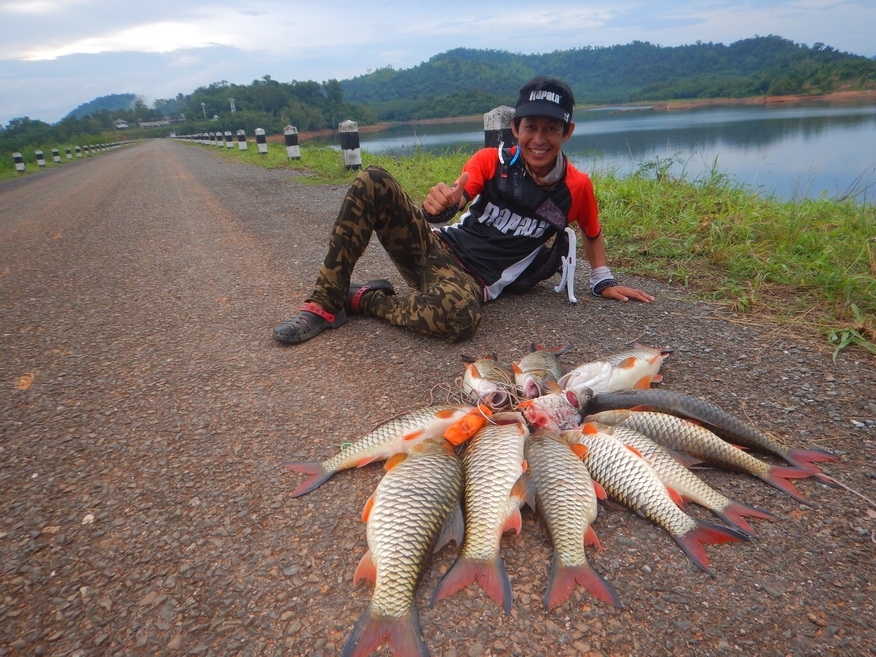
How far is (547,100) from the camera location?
115 inches

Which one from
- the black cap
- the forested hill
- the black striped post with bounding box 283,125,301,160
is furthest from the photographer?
→ the forested hill

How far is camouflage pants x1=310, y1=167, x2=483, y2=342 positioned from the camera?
3.00 metres

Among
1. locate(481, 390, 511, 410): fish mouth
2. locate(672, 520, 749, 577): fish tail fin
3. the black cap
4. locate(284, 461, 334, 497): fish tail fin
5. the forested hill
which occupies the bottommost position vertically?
locate(672, 520, 749, 577): fish tail fin

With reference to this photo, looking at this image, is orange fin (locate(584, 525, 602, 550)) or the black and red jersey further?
the black and red jersey

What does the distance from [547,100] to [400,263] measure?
51.7 inches

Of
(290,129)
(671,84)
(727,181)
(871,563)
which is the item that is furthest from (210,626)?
(671,84)

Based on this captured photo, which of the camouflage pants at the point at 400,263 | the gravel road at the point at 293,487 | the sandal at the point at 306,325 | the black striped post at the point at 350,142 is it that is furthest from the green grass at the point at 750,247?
the black striped post at the point at 350,142

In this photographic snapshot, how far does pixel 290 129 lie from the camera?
1308 centimetres

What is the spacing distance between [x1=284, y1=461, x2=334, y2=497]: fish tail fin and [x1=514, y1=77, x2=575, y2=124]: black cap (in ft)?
7.27

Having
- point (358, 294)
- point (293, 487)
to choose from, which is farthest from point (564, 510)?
point (358, 294)

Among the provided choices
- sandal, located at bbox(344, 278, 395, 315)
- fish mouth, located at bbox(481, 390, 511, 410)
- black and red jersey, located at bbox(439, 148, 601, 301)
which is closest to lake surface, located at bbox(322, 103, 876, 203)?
black and red jersey, located at bbox(439, 148, 601, 301)

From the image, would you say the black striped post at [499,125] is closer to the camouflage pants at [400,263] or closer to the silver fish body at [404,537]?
the camouflage pants at [400,263]

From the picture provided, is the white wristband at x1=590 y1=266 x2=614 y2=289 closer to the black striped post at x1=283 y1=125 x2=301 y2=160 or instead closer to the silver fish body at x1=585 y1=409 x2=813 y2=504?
the silver fish body at x1=585 y1=409 x2=813 y2=504

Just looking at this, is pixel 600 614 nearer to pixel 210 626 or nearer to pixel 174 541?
pixel 210 626
